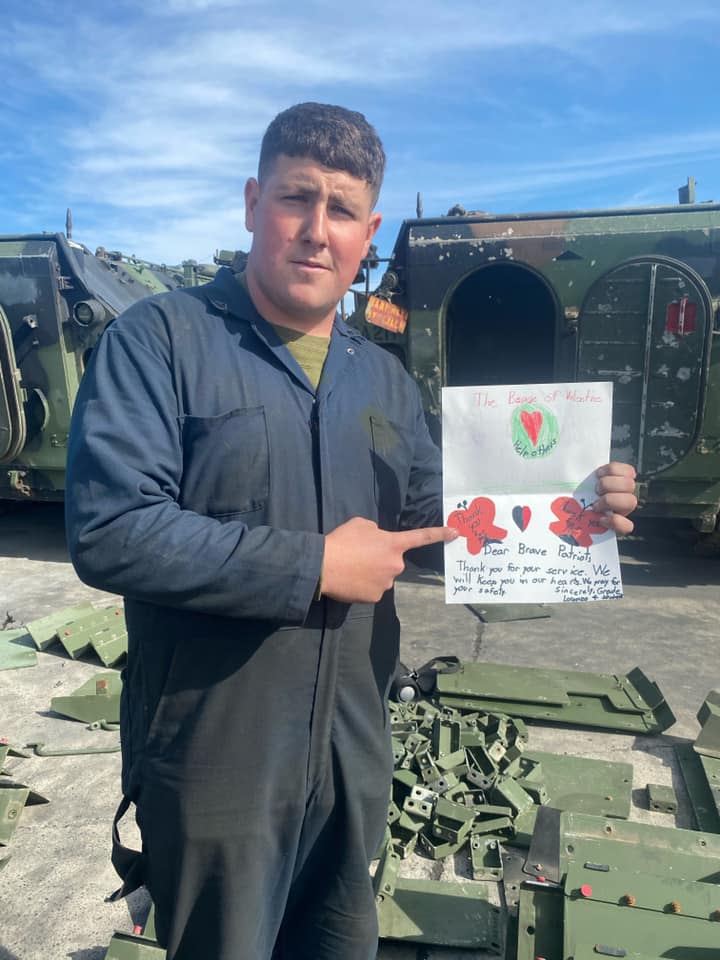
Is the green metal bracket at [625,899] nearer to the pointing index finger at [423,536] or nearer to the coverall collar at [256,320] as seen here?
the pointing index finger at [423,536]

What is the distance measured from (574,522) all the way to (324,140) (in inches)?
39.8

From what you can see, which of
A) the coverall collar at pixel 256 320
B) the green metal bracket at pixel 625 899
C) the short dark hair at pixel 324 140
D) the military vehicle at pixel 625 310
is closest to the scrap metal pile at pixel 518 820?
the green metal bracket at pixel 625 899

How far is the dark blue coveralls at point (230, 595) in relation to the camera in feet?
4.01

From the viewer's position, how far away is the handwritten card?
67.1 inches

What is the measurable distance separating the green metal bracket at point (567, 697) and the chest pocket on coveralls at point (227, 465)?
2.91 meters

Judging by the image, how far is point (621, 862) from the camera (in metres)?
2.04

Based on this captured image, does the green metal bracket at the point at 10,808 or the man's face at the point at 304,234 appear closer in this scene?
the man's face at the point at 304,234

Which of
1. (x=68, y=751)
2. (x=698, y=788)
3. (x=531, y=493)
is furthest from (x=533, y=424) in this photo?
(x=68, y=751)

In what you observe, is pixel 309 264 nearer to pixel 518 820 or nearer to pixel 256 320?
pixel 256 320

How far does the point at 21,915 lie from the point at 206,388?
2268 millimetres

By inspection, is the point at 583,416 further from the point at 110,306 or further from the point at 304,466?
the point at 110,306

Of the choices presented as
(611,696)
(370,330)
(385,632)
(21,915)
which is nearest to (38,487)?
(370,330)

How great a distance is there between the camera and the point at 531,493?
5.70 ft

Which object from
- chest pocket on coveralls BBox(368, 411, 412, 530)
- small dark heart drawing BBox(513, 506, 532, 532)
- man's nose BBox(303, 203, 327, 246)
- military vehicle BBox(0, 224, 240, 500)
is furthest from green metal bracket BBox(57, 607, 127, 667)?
man's nose BBox(303, 203, 327, 246)
